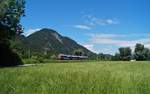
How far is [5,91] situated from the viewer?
1008 centimetres

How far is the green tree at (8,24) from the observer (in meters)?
60.7

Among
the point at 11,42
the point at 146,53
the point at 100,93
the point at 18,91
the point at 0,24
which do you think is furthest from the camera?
the point at 146,53

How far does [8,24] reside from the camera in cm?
6216

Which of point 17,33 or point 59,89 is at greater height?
point 17,33

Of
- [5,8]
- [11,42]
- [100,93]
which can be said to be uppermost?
[5,8]

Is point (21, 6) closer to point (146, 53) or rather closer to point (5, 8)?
point (5, 8)

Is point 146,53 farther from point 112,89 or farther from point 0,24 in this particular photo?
point 112,89

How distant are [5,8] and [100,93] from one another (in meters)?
53.6

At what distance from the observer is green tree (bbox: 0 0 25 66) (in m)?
60.7

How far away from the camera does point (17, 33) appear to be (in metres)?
64.6

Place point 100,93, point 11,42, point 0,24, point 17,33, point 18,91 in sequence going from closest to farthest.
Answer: point 100,93 → point 18,91 → point 0,24 → point 17,33 → point 11,42

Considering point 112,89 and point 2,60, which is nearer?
point 112,89

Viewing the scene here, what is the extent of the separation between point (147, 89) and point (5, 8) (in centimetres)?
5309

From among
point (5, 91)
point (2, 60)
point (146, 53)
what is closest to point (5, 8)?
point (2, 60)
